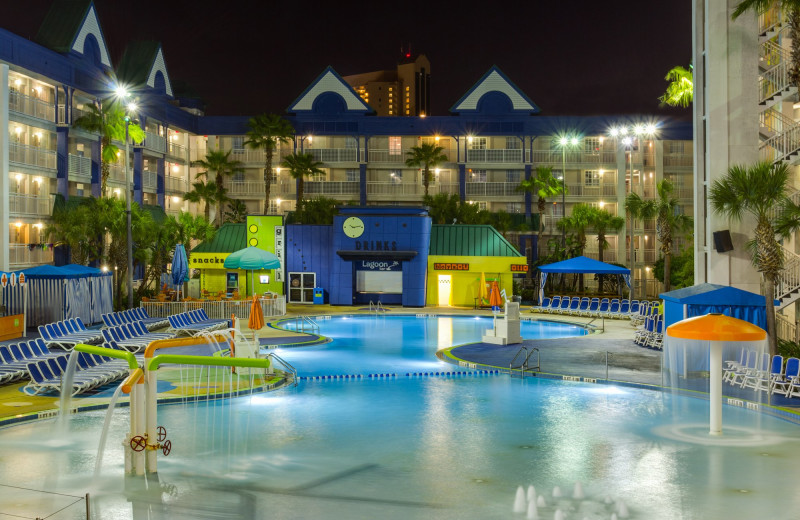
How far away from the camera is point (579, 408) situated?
17.1 meters

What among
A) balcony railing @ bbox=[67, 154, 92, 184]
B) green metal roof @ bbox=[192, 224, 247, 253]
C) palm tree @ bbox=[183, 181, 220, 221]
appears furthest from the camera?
palm tree @ bbox=[183, 181, 220, 221]

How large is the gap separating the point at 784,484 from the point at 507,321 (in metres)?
16.7

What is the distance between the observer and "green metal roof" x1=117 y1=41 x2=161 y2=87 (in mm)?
57594

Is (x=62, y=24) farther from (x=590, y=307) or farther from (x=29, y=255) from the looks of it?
(x=590, y=307)

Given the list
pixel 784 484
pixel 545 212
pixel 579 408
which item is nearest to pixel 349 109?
pixel 545 212

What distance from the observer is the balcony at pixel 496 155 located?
61594mm

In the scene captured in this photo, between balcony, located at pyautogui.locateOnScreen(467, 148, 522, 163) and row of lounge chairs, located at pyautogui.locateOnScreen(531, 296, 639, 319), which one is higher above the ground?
balcony, located at pyautogui.locateOnScreen(467, 148, 522, 163)

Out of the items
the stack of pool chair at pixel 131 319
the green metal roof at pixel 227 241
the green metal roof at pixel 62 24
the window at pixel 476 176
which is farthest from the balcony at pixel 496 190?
the stack of pool chair at pixel 131 319

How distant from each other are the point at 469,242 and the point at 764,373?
28.5 metres

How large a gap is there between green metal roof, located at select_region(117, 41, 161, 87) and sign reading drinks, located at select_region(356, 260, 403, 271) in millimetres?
24790

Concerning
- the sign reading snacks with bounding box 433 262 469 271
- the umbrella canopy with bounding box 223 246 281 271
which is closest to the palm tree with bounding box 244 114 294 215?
the sign reading snacks with bounding box 433 262 469 271

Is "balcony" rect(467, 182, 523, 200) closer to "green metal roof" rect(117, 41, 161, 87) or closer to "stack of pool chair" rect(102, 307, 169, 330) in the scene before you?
"green metal roof" rect(117, 41, 161, 87)

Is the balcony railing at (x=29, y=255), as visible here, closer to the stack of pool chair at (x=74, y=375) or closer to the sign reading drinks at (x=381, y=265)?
the sign reading drinks at (x=381, y=265)

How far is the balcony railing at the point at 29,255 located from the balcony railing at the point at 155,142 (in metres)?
13.2
